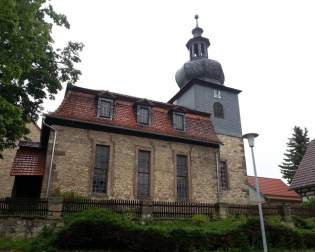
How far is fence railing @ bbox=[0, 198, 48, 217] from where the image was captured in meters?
12.8

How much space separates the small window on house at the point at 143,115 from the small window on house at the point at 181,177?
3109mm

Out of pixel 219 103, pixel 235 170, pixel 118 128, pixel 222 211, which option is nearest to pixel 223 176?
pixel 235 170

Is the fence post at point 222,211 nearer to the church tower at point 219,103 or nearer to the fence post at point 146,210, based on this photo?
the fence post at point 146,210

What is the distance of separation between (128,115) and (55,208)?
8302 mm

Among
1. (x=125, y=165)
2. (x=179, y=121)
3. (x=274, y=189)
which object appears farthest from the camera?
(x=274, y=189)

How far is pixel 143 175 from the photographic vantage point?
18.8 meters

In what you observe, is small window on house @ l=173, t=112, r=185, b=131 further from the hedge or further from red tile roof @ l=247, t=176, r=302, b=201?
red tile roof @ l=247, t=176, r=302, b=201

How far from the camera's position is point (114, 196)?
17.4 metres

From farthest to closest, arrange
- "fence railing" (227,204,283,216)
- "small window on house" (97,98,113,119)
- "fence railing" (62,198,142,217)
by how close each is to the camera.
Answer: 1. "small window on house" (97,98,113,119)
2. "fence railing" (227,204,283,216)
3. "fence railing" (62,198,142,217)

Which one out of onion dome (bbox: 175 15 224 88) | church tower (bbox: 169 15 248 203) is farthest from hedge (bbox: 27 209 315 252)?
onion dome (bbox: 175 15 224 88)

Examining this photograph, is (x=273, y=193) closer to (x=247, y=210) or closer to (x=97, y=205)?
(x=247, y=210)

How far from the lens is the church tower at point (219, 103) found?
23.0 m

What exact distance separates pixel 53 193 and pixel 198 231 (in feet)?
26.9

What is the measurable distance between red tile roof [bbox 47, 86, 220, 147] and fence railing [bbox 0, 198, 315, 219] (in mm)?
5437
